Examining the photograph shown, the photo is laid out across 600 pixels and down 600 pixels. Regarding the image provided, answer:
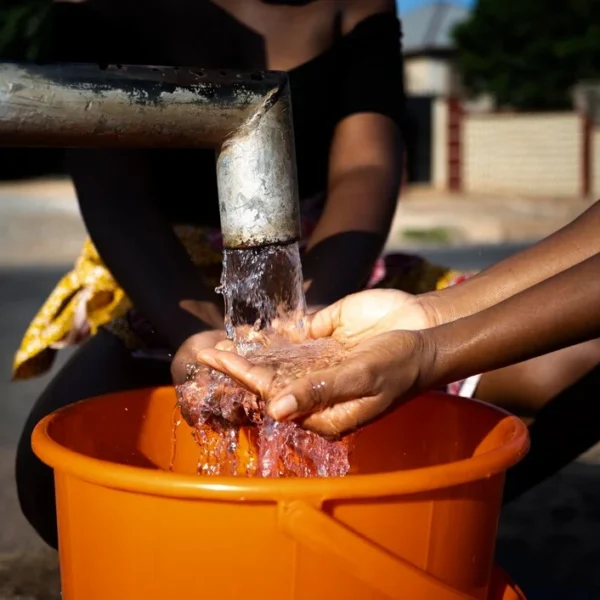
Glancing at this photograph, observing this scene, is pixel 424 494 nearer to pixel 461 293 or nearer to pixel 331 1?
pixel 461 293

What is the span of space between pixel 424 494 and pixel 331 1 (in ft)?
3.62

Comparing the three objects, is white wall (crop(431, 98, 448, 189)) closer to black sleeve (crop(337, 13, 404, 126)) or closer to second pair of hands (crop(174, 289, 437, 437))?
black sleeve (crop(337, 13, 404, 126))

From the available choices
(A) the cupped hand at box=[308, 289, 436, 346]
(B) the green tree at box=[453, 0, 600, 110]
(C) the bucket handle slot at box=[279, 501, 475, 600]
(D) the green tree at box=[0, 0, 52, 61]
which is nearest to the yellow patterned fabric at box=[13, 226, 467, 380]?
(D) the green tree at box=[0, 0, 52, 61]

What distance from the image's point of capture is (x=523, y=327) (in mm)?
1109

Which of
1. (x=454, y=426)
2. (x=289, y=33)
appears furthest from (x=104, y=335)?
(x=454, y=426)

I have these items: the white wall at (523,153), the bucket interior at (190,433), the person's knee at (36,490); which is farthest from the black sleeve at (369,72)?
the white wall at (523,153)

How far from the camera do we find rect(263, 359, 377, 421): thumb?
1.02 metres

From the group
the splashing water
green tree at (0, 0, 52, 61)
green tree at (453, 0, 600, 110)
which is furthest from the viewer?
green tree at (453, 0, 600, 110)

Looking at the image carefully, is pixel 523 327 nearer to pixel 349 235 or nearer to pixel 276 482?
pixel 276 482

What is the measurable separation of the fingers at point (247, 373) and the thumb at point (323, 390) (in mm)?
46

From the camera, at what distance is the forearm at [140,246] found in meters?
1.59

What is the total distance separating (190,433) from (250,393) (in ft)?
0.61

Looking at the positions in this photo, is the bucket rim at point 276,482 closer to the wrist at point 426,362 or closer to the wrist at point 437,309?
the wrist at point 426,362

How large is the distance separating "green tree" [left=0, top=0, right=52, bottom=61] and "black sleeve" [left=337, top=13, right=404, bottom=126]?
0.56 metres
